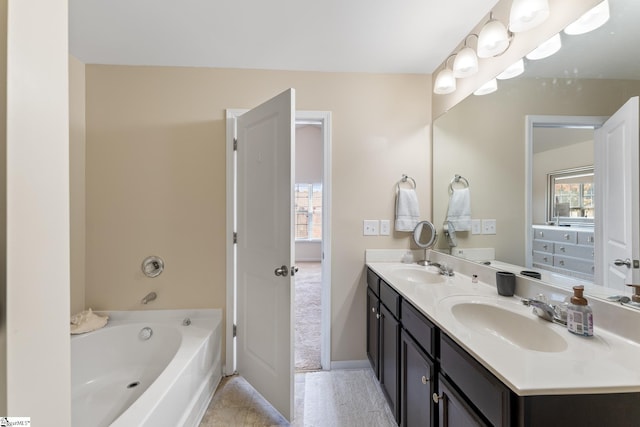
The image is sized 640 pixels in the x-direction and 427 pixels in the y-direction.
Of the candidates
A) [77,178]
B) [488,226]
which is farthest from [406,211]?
[77,178]

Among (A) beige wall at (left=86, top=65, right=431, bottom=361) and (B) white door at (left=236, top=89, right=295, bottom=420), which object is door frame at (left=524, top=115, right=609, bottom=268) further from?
(B) white door at (left=236, top=89, right=295, bottom=420)

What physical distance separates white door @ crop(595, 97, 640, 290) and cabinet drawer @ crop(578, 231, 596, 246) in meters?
0.02

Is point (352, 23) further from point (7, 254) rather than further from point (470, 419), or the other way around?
point (470, 419)

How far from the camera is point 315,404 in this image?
5.41 feet

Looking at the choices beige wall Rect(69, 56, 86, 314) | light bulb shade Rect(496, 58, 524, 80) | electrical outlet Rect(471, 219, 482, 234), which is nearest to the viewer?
light bulb shade Rect(496, 58, 524, 80)

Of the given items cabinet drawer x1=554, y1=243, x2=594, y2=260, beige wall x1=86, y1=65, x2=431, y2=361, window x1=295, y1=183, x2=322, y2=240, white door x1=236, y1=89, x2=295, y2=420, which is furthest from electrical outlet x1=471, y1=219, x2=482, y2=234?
window x1=295, y1=183, x2=322, y2=240

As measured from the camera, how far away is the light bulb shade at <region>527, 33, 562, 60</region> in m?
1.11

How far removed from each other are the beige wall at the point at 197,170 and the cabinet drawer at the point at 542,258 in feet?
3.12

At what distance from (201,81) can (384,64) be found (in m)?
1.45

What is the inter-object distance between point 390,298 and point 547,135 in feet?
3.73

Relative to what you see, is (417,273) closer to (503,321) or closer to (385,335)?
(385,335)

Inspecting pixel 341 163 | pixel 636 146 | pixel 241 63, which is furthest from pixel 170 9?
pixel 636 146

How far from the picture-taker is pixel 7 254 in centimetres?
41

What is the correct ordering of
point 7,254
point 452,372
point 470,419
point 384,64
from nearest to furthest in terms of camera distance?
point 7,254 → point 470,419 → point 452,372 → point 384,64
